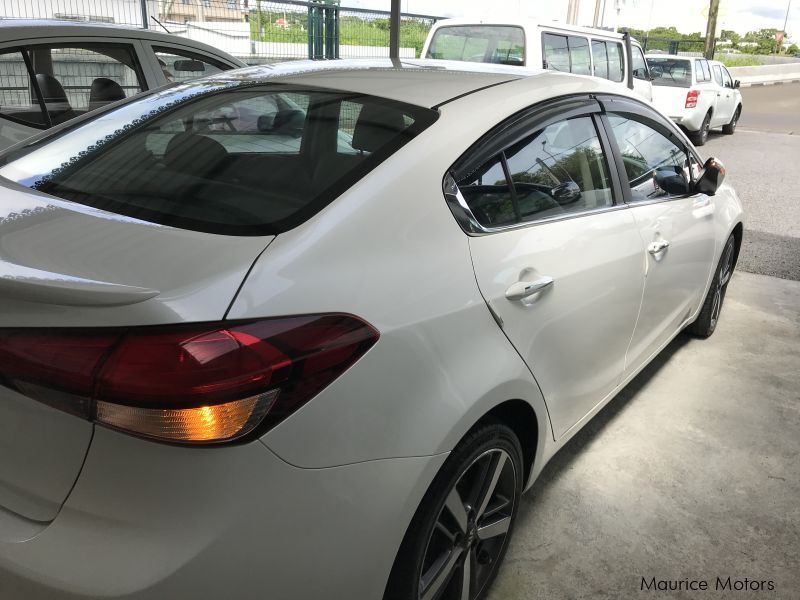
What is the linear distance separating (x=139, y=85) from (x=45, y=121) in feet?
2.30

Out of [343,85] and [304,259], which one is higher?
[343,85]

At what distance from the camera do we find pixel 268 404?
52.1 inches

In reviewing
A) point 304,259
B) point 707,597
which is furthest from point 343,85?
point 707,597

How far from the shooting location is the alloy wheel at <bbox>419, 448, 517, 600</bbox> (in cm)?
183


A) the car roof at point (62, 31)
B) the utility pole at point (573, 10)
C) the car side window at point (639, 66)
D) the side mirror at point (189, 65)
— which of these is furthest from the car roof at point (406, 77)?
the utility pole at point (573, 10)

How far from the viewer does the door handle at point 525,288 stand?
1.88 meters

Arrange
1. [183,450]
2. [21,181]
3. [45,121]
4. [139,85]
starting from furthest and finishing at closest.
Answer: [139,85], [45,121], [21,181], [183,450]

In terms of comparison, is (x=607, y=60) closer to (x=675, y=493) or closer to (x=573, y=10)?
(x=675, y=493)

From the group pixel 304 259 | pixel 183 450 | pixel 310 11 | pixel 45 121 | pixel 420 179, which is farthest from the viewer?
pixel 310 11

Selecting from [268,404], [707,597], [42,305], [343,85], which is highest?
[343,85]

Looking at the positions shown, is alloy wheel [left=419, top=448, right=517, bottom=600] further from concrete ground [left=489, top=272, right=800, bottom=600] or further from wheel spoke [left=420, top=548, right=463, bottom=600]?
concrete ground [left=489, top=272, right=800, bottom=600]

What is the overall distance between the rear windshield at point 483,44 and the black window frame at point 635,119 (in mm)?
5827

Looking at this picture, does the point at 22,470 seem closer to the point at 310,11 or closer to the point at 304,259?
the point at 304,259

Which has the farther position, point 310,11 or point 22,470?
point 310,11
